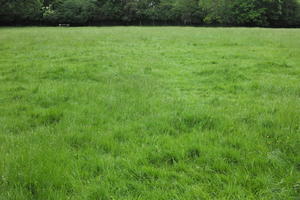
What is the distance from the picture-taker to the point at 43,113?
484cm

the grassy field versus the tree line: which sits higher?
the tree line

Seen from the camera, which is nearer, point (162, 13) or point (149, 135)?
point (149, 135)

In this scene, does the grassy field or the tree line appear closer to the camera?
the grassy field

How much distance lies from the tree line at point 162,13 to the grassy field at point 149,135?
156ft

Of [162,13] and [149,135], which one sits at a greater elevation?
[162,13]

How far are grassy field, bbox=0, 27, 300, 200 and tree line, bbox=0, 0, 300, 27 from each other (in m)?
47.7

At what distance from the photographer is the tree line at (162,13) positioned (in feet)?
171

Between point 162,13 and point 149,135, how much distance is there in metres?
61.7

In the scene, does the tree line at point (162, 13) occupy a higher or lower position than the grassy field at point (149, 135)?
higher

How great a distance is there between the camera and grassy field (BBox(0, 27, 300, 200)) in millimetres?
2680

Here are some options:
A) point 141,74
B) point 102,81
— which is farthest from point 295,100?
point 102,81

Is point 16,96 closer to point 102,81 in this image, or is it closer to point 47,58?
point 102,81

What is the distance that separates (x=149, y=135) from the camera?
395 cm

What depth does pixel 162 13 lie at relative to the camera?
60688 millimetres
